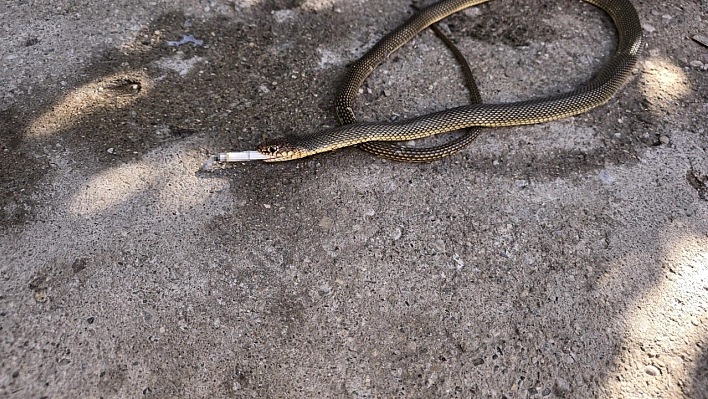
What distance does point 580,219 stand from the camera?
386 centimetres

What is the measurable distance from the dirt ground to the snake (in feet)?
0.47

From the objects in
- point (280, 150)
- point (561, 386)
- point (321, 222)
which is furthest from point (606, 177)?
point (280, 150)

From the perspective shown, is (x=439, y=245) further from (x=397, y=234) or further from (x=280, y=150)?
(x=280, y=150)

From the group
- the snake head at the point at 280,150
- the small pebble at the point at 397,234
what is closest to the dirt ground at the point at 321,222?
the small pebble at the point at 397,234

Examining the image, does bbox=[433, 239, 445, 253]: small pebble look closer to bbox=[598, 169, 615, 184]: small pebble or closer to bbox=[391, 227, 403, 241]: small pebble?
bbox=[391, 227, 403, 241]: small pebble

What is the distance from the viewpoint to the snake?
13.4 feet

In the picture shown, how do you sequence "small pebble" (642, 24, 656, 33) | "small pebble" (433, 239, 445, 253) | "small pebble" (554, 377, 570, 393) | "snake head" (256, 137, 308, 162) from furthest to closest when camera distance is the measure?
"small pebble" (642, 24, 656, 33), "snake head" (256, 137, 308, 162), "small pebble" (433, 239, 445, 253), "small pebble" (554, 377, 570, 393)

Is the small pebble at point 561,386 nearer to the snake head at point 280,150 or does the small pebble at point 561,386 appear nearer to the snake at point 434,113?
the snake at point 434,113

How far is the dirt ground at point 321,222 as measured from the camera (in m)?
3.14

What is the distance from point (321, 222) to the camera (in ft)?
12.5

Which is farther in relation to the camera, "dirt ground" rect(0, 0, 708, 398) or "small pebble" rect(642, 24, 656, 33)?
"small pebble" rect(642, 24, 656, 33)

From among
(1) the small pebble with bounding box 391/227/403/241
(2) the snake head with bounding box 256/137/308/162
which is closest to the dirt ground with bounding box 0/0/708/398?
(1) the small pebble with bounding box 391/227/403/241

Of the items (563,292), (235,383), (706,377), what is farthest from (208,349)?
(706,377)

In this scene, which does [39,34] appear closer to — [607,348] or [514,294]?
[514,294]
